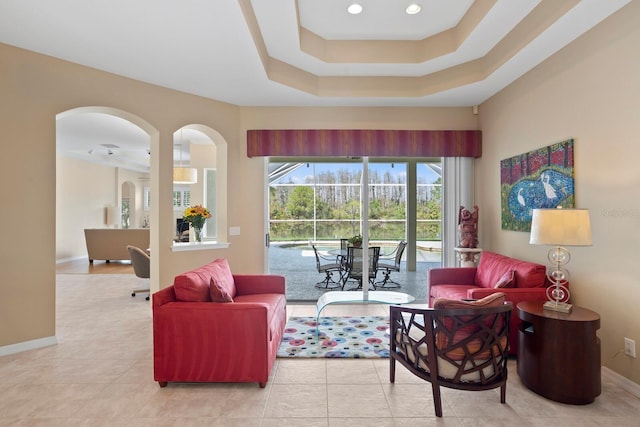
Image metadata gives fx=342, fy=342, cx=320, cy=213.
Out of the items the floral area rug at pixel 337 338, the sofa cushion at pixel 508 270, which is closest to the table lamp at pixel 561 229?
the sofa cushion at pixel 508 270

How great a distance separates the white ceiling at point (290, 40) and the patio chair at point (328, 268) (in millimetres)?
2373

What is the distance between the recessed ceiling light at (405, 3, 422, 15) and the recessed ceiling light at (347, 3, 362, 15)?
471 millimetres

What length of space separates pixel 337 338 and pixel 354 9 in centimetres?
336

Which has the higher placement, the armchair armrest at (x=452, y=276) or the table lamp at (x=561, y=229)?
the table lamp at (x=561, y=229)

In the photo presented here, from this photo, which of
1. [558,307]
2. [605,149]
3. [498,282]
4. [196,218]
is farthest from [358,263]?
[605,149]

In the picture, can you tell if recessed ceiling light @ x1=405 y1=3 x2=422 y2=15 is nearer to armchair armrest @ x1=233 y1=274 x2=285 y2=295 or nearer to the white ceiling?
the white ceiling

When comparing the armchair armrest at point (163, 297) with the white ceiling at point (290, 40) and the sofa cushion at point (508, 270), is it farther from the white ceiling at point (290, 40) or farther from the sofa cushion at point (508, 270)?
the sofa cushion at point (508, 270)

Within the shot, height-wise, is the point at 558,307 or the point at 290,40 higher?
the point at 290,40

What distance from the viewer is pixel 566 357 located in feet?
7.86

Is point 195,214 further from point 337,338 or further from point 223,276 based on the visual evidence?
point 337,338

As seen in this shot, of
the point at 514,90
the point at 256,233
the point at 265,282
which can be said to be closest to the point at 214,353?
the point at 265,282

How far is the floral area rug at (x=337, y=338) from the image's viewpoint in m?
3.28

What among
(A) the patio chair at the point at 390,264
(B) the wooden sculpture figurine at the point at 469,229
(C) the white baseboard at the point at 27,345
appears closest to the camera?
(C) the white baseboard at the point at 27,345

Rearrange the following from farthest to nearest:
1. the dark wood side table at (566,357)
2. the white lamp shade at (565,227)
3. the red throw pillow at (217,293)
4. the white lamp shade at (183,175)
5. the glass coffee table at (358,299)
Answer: the white lamp shade at (183,175)
the glass coffee table at (358,299)
the red throw pillow at (217,293)
the white lamp shade at (565,227)
the dark wood side table at (566,357)
